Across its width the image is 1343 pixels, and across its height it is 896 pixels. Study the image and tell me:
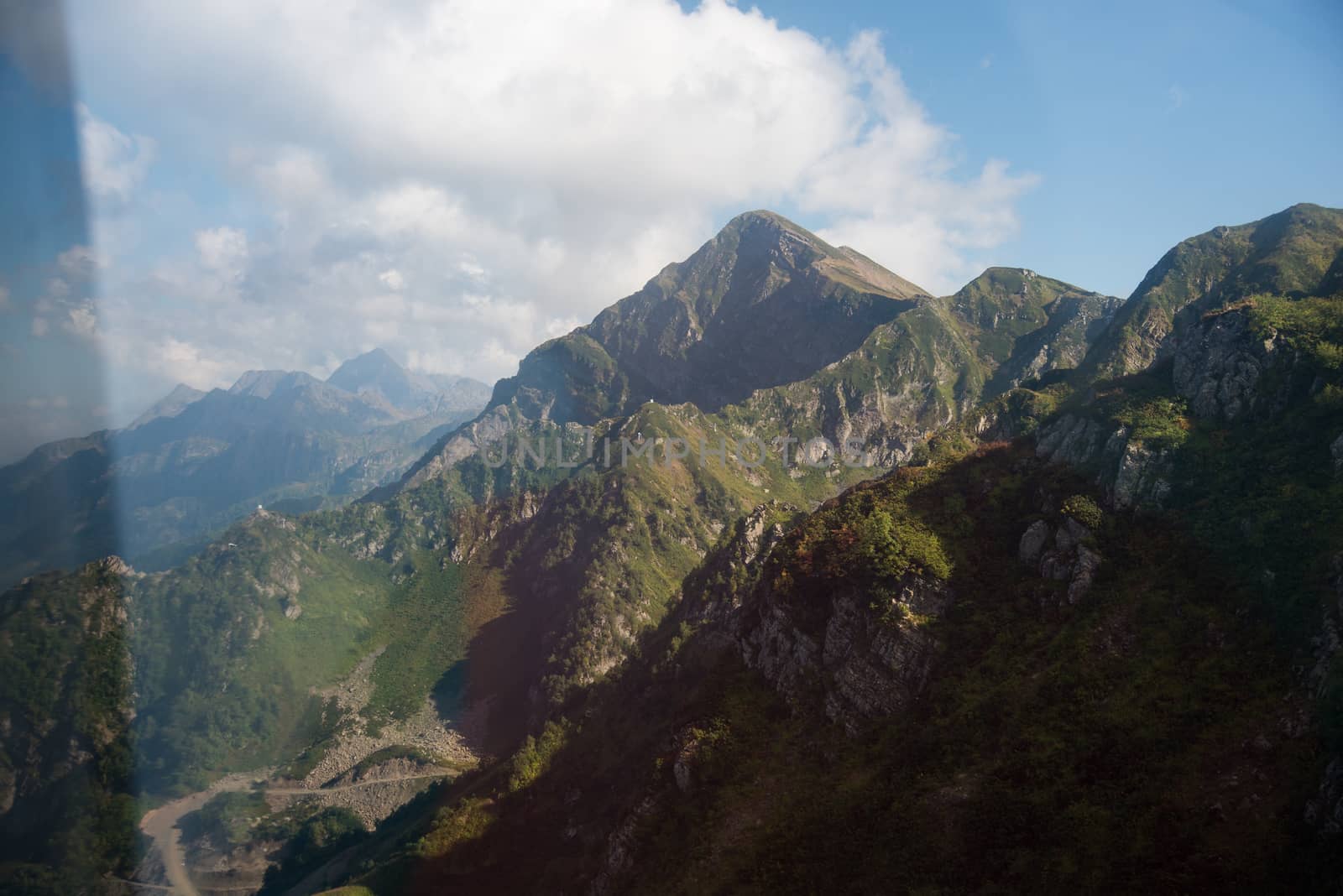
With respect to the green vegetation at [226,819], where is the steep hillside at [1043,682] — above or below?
above

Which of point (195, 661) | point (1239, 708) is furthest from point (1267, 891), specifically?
point (195, 661)

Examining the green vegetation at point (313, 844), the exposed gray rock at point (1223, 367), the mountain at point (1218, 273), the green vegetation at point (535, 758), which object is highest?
the mountain at point (1218, 273)

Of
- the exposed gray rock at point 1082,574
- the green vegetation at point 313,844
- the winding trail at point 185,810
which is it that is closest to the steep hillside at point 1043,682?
the exposed gray rock at point 1082,574

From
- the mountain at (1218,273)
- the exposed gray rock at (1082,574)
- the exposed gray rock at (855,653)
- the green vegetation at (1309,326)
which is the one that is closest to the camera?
the exposed gray rock at (1082,574)

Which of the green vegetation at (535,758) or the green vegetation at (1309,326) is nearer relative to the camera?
the green vegetation at (1309,326)

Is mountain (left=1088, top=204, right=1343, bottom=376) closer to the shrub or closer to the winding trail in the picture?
the shrub

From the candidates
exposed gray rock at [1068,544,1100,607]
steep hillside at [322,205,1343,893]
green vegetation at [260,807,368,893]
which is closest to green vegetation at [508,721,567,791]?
steep hillside at [322,205,1343,893]

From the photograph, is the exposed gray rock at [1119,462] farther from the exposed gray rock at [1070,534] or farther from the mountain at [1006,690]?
the exposed gray rock at [1070,534]

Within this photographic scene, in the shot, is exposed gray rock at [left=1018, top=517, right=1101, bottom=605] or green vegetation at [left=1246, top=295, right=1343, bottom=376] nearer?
exposed gray rock at [left=1018, top=517, right=1101, bottom=605]

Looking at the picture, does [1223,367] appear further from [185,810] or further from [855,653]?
[185,810]
